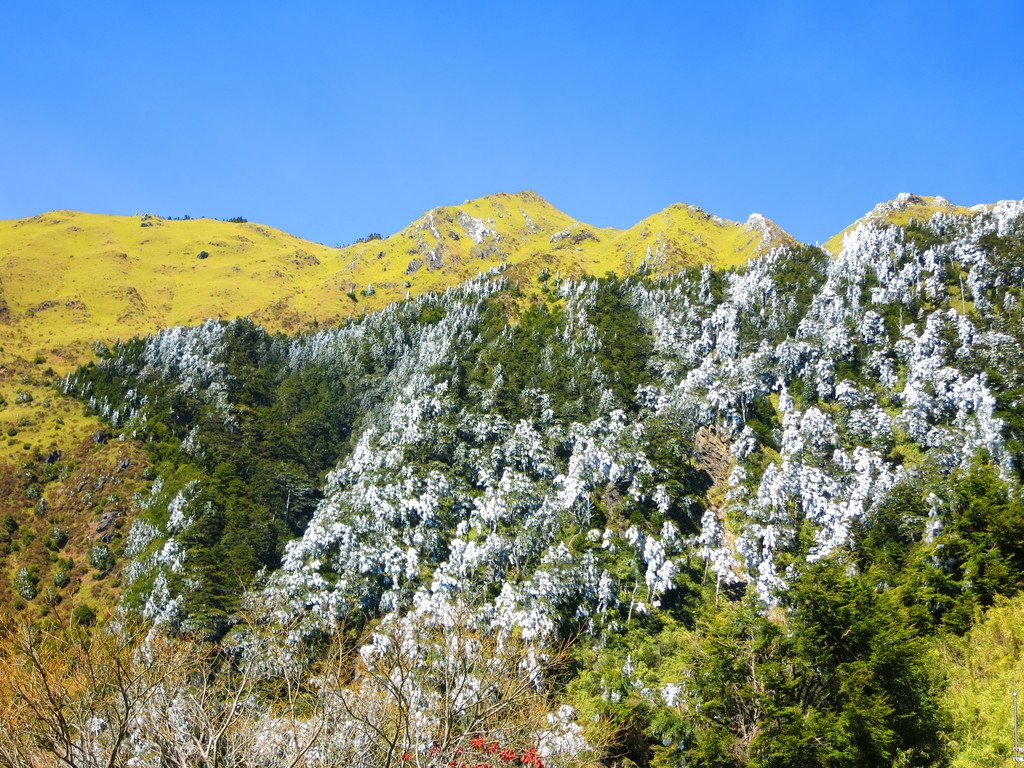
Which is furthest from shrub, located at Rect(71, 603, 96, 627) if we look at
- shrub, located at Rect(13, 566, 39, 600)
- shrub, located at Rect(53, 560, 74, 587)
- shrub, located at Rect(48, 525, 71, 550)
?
shrub, located at Rect(48, 525, 71, 550)

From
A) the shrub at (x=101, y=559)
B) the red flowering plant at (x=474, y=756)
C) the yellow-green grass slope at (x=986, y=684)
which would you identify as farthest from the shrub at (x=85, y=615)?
the yellow-green grass slope at (x=986, y=684)

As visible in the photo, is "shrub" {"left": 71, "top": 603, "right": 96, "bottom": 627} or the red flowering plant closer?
the red flowering plant

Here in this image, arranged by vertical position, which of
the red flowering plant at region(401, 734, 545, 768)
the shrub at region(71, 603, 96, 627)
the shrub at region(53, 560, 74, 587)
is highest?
the red flowering plant at region(401, 734, 545, 768)

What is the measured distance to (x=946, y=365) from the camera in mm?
111875

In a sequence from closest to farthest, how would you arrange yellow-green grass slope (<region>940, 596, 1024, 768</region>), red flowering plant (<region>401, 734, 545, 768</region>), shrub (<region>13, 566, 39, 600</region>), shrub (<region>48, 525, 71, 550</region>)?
red flowering plant (<region>401, 734, 545, 768</region>), yellow-green grass slope (<region>940, 596, 1024, 768</region>), shrub (<region>13, 566, 39, 600</region>), shrub (<region>48, 525, 71, 550</region>)

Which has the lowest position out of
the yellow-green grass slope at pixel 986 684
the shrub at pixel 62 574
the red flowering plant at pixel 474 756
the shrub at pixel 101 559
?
the shrub at pixel 62 574

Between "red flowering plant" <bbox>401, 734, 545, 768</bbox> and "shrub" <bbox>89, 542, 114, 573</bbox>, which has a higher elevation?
"red flowering plant" <bbox>401, 734, 545, 768</bbox>

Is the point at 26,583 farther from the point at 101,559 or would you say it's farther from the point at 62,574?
the point at 101,559

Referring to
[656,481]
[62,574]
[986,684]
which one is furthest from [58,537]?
[986,684]

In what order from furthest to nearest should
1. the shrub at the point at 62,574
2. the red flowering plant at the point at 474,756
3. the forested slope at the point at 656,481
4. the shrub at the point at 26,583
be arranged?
the shrub at the point at 62,574
the shrub at the point at 26,583
the forested slope at the point at 656,481
the red flowering plant at the point at 474,756

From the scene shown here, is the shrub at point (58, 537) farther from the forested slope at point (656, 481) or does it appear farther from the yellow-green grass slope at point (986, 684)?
the yellow-green grass slope at point (986, 684)

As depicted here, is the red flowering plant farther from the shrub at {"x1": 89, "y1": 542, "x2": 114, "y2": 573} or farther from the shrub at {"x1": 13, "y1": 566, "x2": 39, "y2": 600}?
the shrub at {"x1": 13, "y1": 566, "x2": 39, "y2": 600}

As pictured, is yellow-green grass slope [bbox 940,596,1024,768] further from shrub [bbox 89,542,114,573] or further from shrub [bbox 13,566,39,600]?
shrub [bbox 13,566,39,600]

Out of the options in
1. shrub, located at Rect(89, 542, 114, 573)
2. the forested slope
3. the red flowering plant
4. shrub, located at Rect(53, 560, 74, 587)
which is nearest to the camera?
Result: the red flowering plant
